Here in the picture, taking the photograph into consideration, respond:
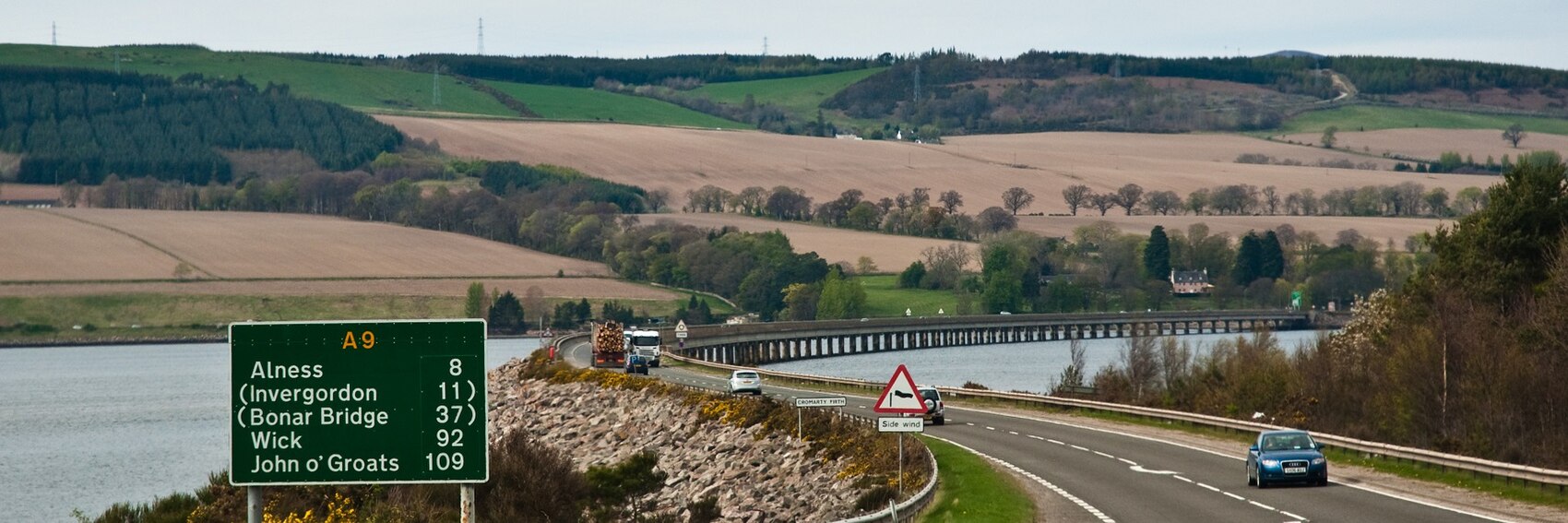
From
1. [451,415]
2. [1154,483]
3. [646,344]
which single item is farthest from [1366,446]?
[646,344]

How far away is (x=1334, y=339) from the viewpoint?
255ft

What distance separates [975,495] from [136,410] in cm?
8802

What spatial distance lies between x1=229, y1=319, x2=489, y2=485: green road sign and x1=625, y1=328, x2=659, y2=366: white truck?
81.5m

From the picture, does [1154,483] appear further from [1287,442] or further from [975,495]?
[975,495]

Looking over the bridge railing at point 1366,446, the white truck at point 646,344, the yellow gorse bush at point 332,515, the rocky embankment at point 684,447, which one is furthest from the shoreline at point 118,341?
the yellow gorse bush at point 332,515

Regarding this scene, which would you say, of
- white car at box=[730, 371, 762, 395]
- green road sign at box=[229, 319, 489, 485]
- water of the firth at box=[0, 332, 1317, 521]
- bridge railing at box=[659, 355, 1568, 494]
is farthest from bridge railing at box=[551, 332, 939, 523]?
water of the firth at box=[0, 332, 1317, 521]

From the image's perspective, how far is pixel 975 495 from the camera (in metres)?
35.8

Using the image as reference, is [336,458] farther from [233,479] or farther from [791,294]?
[791,294]

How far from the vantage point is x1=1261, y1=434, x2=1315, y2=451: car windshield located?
36812 millimetres

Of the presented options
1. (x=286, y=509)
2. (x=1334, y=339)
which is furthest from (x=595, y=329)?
(x=286, y=509)

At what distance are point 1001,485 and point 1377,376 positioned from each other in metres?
26.0

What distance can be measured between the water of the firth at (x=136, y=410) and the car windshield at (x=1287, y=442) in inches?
1480

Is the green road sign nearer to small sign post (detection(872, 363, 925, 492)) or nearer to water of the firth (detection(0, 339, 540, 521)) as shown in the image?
water of the firth (detection(0, 339, 540, 521))

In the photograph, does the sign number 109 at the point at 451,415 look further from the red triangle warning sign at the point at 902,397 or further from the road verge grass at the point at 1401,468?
the road verge grass at the point at 1401,468
